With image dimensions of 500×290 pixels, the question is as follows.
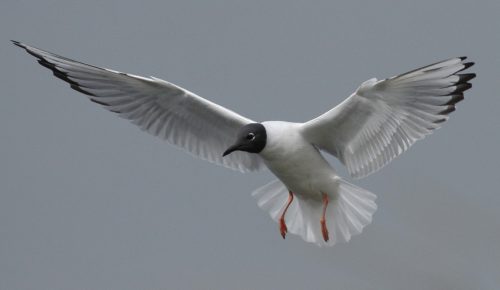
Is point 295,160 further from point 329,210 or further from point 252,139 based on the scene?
point 329,210

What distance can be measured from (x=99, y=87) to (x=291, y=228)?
150cm

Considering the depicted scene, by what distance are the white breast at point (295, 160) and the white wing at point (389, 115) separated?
0.30 ft

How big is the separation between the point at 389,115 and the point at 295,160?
633 millimetres

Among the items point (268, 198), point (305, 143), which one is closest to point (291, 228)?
point (268, 198)

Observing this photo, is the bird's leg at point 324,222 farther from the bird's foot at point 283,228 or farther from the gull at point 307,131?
the bird's foot at point 283,228

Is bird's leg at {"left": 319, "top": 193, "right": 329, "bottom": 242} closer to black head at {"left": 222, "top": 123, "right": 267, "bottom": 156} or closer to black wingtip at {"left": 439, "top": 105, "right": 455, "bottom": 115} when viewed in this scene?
black head at {"left": 222, "top": 123, "right": 267, "bottom": 156}

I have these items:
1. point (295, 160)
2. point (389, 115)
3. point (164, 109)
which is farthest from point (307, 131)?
point (164, 109)

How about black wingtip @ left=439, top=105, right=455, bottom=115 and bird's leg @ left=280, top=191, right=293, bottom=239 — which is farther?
bird's leg @ left=280, top=191, right=293, bottom=239

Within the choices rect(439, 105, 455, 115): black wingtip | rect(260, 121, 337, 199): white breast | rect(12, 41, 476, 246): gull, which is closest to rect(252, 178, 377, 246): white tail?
rect(12, 41, 476, 246): gull

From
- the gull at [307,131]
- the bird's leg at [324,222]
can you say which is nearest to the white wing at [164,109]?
the gull at [307,131]

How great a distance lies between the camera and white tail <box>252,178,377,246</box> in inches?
289

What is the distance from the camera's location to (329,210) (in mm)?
7453

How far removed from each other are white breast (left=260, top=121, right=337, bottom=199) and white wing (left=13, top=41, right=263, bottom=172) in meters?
0.40

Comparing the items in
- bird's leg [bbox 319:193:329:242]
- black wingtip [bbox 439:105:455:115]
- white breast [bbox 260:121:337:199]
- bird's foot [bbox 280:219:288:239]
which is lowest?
bird's foot [bbox 280:219:288:239]
